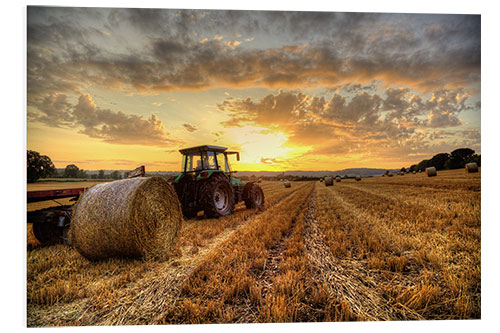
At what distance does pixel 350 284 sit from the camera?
2732 millimetres

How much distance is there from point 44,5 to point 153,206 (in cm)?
320

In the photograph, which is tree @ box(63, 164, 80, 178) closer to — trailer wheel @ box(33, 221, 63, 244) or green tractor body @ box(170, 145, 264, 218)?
trailer wheel @ box(33, 221, 63, 244)

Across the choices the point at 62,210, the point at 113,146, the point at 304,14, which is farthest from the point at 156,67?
the point at 62,210

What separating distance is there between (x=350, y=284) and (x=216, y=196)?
174 inches

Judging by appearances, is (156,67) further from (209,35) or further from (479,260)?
(479,260)

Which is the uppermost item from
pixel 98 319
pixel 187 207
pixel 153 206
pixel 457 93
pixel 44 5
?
pixel 44 5

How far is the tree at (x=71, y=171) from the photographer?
3.62m

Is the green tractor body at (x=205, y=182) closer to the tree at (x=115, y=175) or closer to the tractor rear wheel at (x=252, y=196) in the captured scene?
the tractor rear wheel at (x=252, y=196)

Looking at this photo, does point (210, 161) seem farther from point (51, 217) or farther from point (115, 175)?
point (51, 217)

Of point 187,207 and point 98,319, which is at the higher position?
point 187,207

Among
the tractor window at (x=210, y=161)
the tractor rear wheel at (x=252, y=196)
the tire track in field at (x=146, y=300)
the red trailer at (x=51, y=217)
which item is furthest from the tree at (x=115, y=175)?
the tractor rear wheel at (x=252, y=196)

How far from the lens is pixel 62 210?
393cm

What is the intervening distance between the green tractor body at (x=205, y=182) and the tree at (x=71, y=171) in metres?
2.40

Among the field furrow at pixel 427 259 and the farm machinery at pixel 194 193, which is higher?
the farm machinery at pixel 194 193
